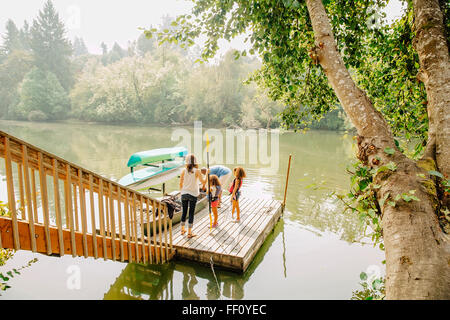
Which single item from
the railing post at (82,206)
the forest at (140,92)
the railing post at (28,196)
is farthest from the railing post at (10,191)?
the forest at (140,92)

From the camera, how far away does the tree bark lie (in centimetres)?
214

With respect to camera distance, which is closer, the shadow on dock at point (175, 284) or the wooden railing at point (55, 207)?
the wooden railing at point (55, 207)

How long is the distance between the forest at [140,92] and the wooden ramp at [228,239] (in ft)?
104

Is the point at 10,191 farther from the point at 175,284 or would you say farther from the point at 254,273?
the point at 254,273

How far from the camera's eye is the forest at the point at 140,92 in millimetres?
43250

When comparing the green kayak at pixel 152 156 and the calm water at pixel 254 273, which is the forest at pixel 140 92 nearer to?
the green kayak at pixel 152 156

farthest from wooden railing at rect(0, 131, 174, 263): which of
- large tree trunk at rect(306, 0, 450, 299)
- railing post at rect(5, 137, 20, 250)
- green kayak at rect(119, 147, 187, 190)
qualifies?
green kayak at rect(119, 147, 187, 190)

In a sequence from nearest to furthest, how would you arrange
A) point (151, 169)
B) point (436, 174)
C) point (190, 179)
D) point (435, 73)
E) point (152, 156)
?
1. point (436, 174)
2. point (435, 73)
3. point (190, 179)
4. point (152, 156)
5. point (151, 169)

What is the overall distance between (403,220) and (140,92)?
5250 cm

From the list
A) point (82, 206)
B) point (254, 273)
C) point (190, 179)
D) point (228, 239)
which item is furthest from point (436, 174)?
point (228, 239)

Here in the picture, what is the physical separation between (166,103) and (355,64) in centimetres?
4729

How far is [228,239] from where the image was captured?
589cm

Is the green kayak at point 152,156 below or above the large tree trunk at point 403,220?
below

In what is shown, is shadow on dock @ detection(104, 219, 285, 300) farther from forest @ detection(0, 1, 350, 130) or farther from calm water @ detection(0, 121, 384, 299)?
forest @ detection(0, 1, 350, 130)
